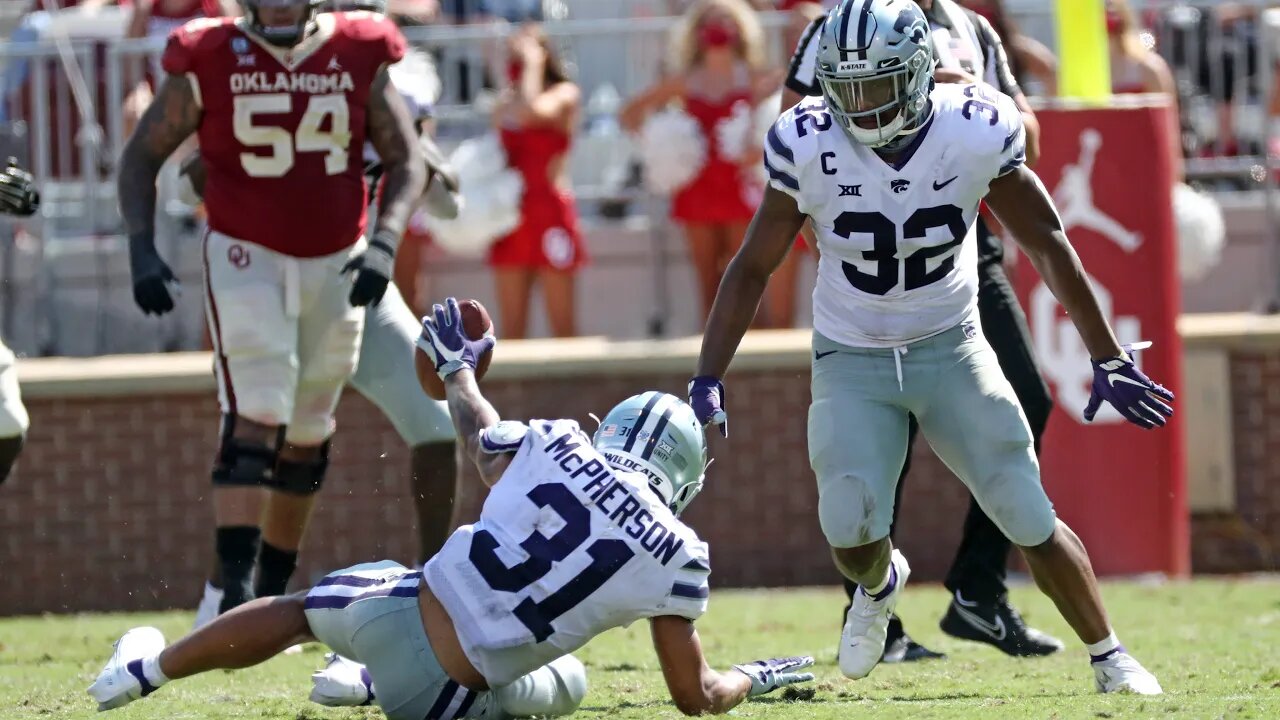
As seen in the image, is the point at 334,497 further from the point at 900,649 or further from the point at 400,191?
the point at 900,649

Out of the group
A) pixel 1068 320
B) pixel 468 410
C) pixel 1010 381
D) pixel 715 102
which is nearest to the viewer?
pixel 468 410

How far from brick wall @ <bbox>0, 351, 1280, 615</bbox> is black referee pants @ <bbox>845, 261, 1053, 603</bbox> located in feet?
8.75

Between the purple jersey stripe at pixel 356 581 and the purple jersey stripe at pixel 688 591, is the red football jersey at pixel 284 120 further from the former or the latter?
the purple jersey stripe at pixel 688 591

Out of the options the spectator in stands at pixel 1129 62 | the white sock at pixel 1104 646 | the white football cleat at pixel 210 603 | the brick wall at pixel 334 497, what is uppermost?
the spectator in stands at pixel 1129 62

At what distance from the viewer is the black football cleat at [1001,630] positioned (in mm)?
6574

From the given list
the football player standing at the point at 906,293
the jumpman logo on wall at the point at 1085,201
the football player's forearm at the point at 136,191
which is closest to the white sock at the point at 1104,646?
the football player standing at the point at 906,293

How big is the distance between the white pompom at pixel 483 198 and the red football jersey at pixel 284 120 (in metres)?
2.93

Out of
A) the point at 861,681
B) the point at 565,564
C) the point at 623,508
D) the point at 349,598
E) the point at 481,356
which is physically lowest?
the point at 861,681

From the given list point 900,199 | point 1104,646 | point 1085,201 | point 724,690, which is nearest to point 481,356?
point 724,690

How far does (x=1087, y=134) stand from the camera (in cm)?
872

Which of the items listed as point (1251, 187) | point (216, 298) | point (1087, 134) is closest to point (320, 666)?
point (216, 298)

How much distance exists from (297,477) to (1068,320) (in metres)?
3.57

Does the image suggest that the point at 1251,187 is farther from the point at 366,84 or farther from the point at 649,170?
the point at 366,84

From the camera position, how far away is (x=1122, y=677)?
208 inches
